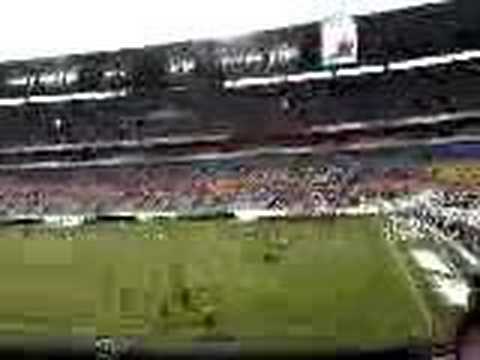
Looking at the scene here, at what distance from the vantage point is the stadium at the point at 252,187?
577cm

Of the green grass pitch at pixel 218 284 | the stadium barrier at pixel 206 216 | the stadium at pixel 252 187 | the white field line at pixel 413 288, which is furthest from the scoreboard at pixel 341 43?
the white field line at pixel 413 288

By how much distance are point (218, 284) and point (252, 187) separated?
20.2m

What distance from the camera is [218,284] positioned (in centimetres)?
606

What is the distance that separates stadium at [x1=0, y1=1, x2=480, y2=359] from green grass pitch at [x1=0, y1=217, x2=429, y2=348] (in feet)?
0.04

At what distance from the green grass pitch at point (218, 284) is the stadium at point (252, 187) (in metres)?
0.01

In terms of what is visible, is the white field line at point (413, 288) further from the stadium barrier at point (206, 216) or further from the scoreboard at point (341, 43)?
the scoreboard at point (341, 43)

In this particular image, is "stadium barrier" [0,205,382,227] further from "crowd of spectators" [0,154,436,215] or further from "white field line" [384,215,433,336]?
"crowd of spectators" [0,154,436,215]

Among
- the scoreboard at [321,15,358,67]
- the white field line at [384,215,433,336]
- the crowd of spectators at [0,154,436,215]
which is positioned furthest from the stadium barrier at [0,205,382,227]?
the scoreboard at [321,15,358,67]

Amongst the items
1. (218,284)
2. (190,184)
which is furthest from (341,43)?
(218,284)

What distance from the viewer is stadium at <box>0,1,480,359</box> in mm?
5773

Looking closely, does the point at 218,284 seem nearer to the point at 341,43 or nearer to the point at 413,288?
the point at 413,288

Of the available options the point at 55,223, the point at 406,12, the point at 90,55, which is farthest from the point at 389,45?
the point at 55,223

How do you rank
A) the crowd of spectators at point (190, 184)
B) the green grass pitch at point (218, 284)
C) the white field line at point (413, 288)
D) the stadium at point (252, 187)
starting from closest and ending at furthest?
the white field line at point (413, 288) < the green grass pitch at point (218, 284) < the stadium at point (252, 187) < the crowd of spectators at point (190, 184)

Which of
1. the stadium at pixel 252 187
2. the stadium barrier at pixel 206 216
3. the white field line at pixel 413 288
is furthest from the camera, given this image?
the stadium barrier at pixel 206 216
